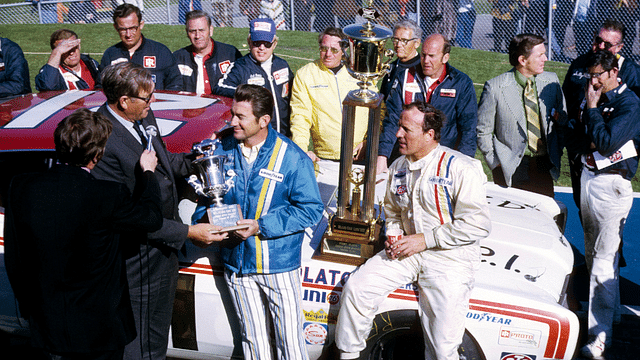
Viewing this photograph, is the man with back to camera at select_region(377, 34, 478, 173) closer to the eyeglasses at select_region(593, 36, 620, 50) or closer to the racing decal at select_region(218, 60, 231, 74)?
the eyeglasses at select_region(593, 36, 620, 50)

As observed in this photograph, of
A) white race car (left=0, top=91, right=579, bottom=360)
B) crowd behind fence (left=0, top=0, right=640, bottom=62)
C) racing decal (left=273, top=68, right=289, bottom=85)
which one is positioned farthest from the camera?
crowd behind fence (left=0, top=0, right=640, bottom=62)

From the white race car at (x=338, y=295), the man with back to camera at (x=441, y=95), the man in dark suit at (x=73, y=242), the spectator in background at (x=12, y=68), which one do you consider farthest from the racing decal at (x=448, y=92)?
the spectator in background at (x=12, y=68)

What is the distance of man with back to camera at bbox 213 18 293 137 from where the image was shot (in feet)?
18.3

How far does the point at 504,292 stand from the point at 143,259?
6.87 ft

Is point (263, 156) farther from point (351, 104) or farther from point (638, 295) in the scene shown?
point (638, 295)

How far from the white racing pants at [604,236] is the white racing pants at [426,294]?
1.56 metres

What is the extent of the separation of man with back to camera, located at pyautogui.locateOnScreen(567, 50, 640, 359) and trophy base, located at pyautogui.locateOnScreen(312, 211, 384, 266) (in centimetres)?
191

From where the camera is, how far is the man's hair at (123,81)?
3428 mm

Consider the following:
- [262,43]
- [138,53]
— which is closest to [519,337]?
[262,43]

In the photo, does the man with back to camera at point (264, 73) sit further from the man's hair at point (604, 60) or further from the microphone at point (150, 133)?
the man's hair at point (604, 60)

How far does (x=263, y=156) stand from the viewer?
3609 mm

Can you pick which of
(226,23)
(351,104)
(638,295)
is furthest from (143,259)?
(226,23)

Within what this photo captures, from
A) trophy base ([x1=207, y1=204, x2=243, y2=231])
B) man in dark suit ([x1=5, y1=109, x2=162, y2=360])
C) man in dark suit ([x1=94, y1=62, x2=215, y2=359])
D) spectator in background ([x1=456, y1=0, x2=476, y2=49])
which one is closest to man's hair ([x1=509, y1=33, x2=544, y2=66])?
trophy base ([x1=207, y1=204, x2=243, y2=231])

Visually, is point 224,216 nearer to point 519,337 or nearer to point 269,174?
point 269,174
